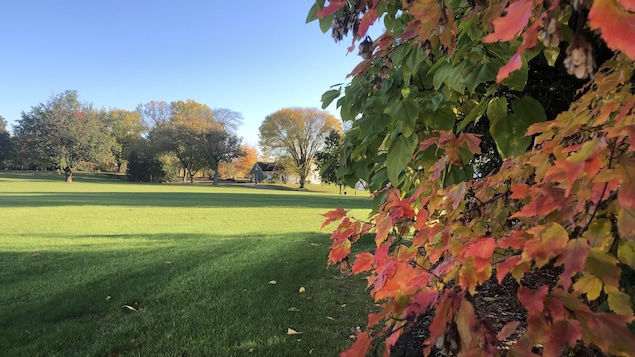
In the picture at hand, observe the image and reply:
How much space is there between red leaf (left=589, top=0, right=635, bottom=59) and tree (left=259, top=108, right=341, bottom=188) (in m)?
59.1

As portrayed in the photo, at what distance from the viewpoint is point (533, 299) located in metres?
0.88

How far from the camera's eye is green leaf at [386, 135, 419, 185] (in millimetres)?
1799

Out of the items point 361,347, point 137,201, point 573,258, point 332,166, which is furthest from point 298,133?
point 573,258

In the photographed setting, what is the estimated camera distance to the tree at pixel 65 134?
173 ft

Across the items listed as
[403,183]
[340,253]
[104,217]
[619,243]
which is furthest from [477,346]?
[104,217]

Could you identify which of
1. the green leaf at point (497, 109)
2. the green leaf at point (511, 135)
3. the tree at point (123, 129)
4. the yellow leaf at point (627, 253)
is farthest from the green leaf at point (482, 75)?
the tree at point (123, 129)

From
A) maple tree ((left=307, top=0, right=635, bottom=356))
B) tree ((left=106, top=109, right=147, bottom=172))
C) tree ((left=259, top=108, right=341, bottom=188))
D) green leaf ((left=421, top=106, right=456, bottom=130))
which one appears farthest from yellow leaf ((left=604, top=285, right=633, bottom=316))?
tree ((left=106, top=109, right=147, bottom=172))

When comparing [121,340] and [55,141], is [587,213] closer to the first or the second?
[121,340]

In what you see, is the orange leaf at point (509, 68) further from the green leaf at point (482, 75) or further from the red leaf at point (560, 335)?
the green leaf at point (482, 75)

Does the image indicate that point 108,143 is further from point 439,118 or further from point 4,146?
point 439,118

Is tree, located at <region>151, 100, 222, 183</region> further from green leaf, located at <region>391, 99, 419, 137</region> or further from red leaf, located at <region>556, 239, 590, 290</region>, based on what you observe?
red leaf, located at <region>556, 239, 590, 290</region>

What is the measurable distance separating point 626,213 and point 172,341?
3.58 m

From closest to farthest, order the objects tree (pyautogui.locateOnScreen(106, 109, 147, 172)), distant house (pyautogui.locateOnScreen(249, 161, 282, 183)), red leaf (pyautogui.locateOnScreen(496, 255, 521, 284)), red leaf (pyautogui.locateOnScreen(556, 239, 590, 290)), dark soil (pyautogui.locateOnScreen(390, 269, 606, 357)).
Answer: red leaf (pyautogui.locateOnScreen(556, 239, 590, 290))
red leaf (pyautogui.locateOnScreen(496, 255, 521, 284))
dark soil (pyautogui.locateOnScreen(390, 269, 606, 357))
tree (pyautogui.locateOnScreen(106, 109, 147, 172))
distant house (pyautogui.locateOnScreen(249, 161, 282, 183))

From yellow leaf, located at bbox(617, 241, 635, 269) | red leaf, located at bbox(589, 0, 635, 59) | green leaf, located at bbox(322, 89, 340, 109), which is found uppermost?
green leaf, located at bbox(322, 89, 340, 109)
